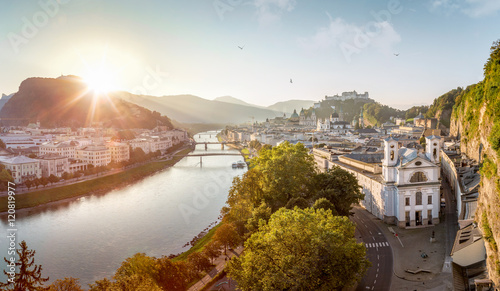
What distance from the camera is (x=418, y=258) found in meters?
13.8

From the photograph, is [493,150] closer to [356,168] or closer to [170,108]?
[356,168]

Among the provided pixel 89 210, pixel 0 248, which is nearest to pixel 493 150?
pixel 0 248

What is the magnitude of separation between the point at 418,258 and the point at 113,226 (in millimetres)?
16422

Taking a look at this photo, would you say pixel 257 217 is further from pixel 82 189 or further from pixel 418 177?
pixel 82 189

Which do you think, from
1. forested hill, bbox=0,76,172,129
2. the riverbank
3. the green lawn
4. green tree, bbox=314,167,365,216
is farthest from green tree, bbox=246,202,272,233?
forested hill, bbox=0,76,172,129

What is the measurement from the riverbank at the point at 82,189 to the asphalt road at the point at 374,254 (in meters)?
22.4

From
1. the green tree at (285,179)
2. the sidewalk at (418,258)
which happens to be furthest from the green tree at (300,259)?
the green tree at (285,179)

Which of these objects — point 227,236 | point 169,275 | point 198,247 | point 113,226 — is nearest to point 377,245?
point 227,236

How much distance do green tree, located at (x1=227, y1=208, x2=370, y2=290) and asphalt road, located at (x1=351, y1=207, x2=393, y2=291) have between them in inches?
89.8

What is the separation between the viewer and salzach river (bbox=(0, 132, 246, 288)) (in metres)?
16.6

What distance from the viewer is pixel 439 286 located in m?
11.5

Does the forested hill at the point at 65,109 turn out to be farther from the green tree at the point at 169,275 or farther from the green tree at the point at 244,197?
the green tree at the point at 169,275

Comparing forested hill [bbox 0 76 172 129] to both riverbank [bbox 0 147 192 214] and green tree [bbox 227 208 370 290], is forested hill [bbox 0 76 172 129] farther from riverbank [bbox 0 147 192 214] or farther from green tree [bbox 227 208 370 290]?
green tree [bbox 227 208 370 290]

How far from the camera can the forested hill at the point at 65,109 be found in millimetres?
80812
